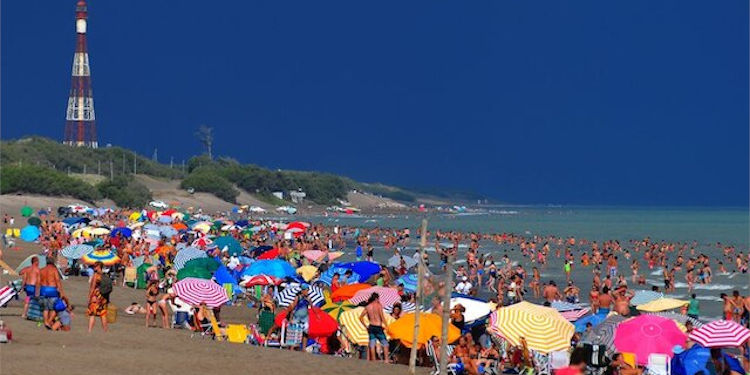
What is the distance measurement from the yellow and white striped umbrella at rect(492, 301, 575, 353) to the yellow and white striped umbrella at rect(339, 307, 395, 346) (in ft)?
5.17

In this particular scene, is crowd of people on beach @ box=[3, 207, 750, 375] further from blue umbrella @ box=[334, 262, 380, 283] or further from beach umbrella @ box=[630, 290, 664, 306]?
beach umbrella @ box=[630, 290, 664, 306]

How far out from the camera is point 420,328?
547 inches

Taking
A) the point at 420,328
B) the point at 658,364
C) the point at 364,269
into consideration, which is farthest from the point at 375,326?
the point at 364,269

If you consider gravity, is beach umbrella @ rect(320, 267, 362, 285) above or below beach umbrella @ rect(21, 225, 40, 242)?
below

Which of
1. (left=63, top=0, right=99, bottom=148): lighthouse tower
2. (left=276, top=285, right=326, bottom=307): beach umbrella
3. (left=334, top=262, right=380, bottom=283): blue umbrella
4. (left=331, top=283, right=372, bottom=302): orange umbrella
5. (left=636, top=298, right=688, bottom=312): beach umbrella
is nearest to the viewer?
(left=276, top=285, right=326, bottom=307): beach umbrella

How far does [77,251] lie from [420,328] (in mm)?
13430

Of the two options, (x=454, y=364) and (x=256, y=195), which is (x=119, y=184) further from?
(x=454, y=364)

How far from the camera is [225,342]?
Answer: 14.9 meters

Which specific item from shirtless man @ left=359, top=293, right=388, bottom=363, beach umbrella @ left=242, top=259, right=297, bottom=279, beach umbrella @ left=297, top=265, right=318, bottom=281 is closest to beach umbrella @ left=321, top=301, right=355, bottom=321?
shirtless man @ left=359, top=293, right=388, bottom=363

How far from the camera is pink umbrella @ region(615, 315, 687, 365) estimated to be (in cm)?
1336

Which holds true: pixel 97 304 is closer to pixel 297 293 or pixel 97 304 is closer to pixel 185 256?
pixel 297 293

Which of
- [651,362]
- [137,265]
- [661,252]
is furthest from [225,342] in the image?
[661,252]

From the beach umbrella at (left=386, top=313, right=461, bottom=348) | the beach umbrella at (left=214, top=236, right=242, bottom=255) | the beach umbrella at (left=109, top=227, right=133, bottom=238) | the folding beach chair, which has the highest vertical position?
the beach umbrella at (left=109, top=227, right=133, bottom=238)

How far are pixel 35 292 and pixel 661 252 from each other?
106 feet
